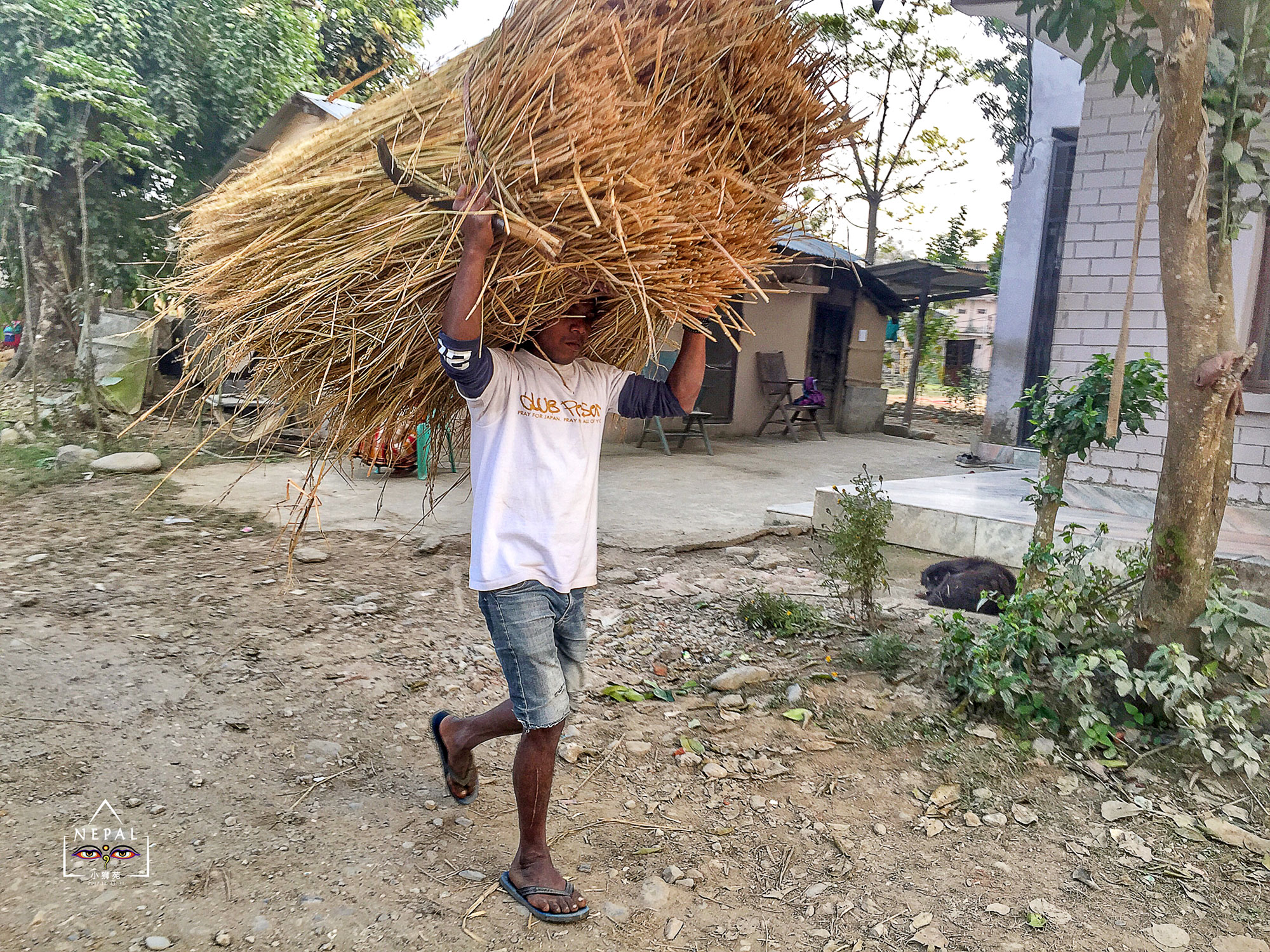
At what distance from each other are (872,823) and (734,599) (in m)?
2.08

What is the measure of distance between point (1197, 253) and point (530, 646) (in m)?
2.28

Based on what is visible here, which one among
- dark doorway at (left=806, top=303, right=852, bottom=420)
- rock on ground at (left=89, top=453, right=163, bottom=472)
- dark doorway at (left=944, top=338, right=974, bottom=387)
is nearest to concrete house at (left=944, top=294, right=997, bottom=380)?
dark doorway at (left=944, top=338, right=974, bottom=387)

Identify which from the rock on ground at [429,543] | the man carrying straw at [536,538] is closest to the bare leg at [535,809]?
the man carrying straw at [536,538]

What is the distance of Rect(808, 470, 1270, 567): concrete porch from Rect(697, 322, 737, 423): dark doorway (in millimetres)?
6013

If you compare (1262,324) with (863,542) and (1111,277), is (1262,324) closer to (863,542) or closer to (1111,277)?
(1111,277)

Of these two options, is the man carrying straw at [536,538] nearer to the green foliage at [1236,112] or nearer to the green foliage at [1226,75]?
the green foliage at [1226,75]

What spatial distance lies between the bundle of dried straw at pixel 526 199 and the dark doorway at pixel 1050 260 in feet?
28.0

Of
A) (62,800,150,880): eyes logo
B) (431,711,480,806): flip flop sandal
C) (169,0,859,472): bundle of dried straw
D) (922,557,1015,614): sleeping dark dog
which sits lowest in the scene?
(62,800,150,880): eyes logo

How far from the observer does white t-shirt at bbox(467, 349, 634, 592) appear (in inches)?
85.2

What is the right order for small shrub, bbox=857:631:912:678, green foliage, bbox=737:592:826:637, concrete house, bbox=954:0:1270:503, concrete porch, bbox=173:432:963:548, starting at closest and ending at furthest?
small shrub, bbox=857:631:912:678
green foliage, bbox=737:592:826:637
concrete house, bbox=954:0:1270:503
concrete porch, bbox=173:432:963:548

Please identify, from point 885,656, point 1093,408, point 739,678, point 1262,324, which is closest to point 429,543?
point 739,678

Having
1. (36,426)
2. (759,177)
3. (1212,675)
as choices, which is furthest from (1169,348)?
(36,426)

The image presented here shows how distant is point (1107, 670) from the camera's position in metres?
2.96

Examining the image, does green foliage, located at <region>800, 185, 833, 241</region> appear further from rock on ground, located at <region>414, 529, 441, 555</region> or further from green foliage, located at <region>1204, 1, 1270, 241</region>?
rock on ground, located at <region>414, 529, 441, 555</region>
